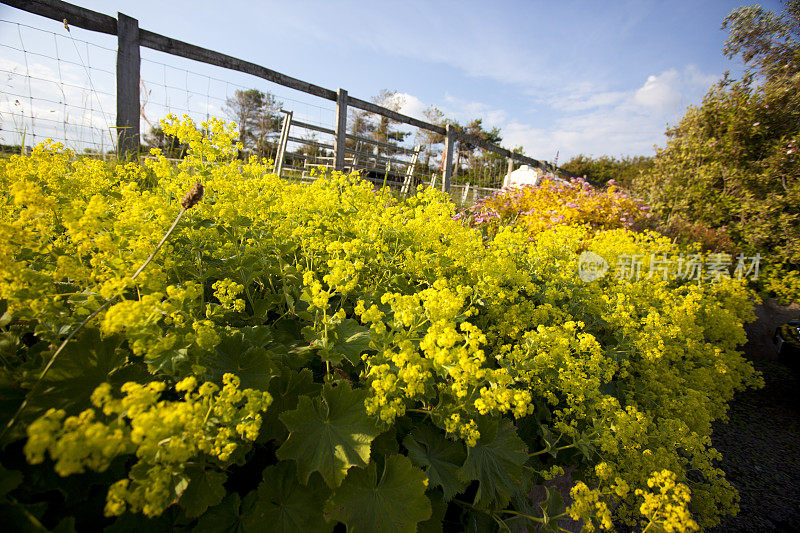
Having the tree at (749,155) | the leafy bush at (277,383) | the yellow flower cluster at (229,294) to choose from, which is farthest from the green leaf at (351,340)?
the tree at (749,155)

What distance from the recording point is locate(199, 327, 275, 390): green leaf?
1.15 m

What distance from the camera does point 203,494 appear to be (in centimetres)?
90

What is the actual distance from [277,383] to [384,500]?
0.53 meters

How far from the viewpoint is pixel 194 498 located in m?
0.90

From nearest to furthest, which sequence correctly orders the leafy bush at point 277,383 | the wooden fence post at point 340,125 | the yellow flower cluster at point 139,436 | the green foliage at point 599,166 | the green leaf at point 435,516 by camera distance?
the yellow flower cluster at point 139,436 < the leafy bush at point 277,383 < the green leaf at point 435,516 < the wooden fence post at point 340,125 < the green foliage at point 599,166

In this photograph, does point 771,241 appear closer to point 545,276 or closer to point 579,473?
point 545,276

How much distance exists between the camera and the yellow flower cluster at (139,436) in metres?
0.59

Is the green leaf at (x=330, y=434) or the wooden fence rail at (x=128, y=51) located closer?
the green leaf at (x=330, y=434)

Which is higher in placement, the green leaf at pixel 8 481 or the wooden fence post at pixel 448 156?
the wooden fence post at pixel 448 156

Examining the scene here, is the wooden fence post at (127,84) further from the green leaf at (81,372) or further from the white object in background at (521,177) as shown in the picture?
the white object in background at (521,177)

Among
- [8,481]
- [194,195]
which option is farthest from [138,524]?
[194,195]

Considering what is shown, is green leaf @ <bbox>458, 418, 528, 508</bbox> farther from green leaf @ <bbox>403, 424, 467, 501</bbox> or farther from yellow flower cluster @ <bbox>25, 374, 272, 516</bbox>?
yellow flower cluster @ <bbox>25, 374, 272, 516</bbox>

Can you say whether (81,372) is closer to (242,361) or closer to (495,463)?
(242,361)

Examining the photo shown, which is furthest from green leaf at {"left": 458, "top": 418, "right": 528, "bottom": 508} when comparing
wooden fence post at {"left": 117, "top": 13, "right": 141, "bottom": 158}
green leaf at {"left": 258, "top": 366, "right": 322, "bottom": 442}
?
wooden fence post at {"left": 117, "top": 13, "right": 141, "bottom": 158}
